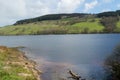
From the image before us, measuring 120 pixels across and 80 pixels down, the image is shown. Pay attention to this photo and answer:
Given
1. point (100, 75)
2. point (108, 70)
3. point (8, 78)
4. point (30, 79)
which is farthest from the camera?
point (100, 75)

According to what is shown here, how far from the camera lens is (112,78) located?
156 feet

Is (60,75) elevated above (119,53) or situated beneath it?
situated beneath

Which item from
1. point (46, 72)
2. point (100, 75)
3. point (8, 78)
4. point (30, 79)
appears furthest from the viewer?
point (46, 72)

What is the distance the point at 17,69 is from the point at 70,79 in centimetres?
1091

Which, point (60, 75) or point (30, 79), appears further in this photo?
point (60, 75)

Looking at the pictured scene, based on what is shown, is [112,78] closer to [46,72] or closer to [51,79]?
[51,79]

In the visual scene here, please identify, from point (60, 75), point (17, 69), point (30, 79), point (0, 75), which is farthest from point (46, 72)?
point (0, 75)

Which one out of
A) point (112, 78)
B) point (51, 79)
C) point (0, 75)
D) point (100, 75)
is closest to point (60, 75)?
point (51, 79)

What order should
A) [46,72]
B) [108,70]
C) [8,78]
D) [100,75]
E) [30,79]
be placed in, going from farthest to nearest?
[46,72]
[100,75]
[108,70]
[30,79]
[8,78]

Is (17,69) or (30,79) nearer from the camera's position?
(30,79)

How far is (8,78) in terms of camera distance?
42031mm

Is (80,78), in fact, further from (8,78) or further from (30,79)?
(8,78)

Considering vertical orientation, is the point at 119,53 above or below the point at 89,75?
above

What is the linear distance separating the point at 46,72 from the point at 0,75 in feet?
61.6
